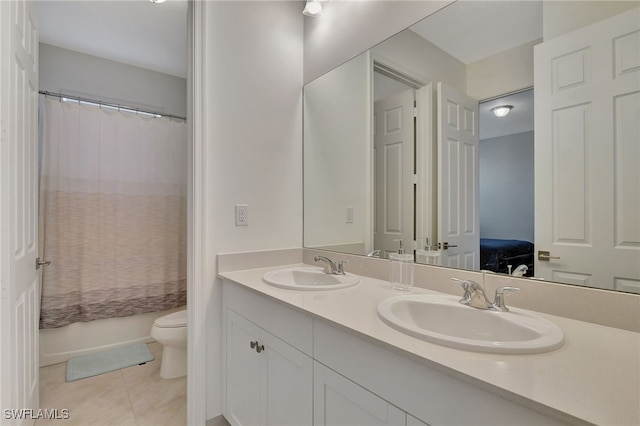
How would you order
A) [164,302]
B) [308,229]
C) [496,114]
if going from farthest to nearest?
[164,302]
[308,229]
[496,114]

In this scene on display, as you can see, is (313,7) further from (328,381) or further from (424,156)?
(328,381)

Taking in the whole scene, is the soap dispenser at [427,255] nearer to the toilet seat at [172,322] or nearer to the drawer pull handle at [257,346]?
the drawer pull handle at [257,346]

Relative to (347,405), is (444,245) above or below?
above

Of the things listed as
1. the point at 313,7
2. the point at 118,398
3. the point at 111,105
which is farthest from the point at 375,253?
the point at 111,105

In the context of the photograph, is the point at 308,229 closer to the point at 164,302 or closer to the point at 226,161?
the point at 226,161

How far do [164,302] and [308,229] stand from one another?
5.52ft

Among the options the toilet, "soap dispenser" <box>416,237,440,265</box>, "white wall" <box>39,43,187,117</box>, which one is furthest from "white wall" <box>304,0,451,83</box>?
the toilet

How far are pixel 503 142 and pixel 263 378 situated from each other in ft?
4.18

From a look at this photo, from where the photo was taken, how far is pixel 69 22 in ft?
7.18

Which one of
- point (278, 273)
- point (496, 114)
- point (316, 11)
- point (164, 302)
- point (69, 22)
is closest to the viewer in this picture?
point (496, 114)

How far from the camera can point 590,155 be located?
92 centimetres

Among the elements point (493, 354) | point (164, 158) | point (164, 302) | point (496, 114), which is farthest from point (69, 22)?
point (493, 354)

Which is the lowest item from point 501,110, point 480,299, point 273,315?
point 273,315

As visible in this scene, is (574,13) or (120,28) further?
(120,28)
